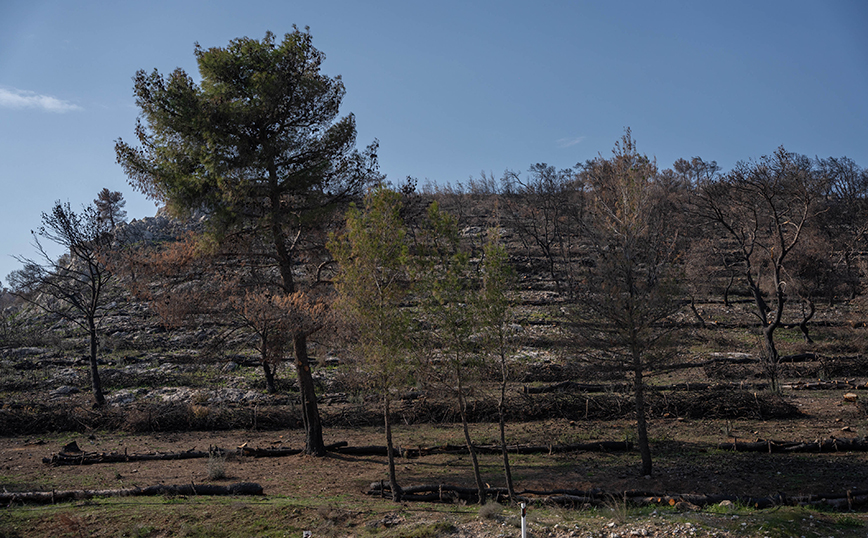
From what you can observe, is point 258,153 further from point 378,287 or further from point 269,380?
point 269,380

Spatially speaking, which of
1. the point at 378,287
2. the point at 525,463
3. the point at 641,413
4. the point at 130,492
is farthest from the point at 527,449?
the point at 130,492

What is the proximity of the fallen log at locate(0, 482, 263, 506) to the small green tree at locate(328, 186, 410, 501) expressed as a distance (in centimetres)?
362

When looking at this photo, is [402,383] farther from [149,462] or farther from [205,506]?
[149,462]

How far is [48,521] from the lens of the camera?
9500mm

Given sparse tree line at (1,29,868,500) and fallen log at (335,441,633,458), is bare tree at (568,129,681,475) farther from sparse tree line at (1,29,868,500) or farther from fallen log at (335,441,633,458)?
fallen log at (335,441,633,458)

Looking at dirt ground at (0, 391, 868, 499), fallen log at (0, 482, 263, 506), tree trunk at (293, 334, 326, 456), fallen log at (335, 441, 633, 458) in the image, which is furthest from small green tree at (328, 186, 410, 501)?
tree trunk at (293, 334, 326, 456)

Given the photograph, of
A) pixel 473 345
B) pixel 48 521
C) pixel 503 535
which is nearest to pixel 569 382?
pixel 473 345

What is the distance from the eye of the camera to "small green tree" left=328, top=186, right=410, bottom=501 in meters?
10.9

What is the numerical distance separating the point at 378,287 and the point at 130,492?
7.31 meters

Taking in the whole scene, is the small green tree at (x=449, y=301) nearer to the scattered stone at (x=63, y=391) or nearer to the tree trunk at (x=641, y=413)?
the tree trunk at (x=641, y=413)

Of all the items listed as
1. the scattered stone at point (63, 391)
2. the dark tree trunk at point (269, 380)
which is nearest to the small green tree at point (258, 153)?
the dark tree trunk at point (269, 380)

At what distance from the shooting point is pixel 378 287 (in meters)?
11.2

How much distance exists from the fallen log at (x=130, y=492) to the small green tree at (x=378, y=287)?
3.62 meters

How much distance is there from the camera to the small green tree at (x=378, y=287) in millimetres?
10930
